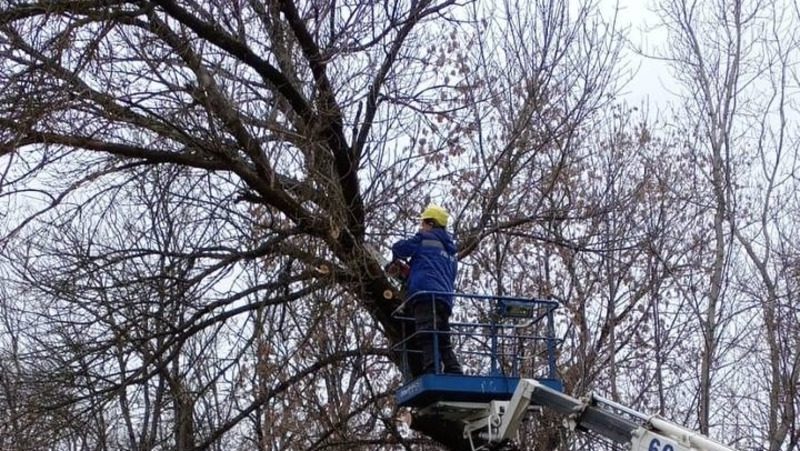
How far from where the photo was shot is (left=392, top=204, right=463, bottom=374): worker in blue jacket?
9000 mm

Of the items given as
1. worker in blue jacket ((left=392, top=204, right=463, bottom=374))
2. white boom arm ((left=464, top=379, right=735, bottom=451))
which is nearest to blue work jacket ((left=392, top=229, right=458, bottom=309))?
worker in blue jacket ((left=392, top=204, right=463, bottom=374))

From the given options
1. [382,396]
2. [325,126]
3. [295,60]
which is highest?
[295,60]

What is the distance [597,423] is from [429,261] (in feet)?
7.34

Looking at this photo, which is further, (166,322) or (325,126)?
(166,322)

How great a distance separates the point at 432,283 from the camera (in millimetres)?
9125

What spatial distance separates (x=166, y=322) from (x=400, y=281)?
A: 2.47 m

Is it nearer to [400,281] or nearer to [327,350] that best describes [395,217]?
[400,281]

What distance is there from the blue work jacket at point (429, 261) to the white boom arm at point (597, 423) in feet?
3.69

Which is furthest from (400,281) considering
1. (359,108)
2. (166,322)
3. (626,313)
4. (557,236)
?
(626,313)

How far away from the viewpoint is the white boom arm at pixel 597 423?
22.7 feet

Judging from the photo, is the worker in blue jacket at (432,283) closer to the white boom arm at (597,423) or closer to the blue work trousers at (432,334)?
the blue work trousers at (432,334)

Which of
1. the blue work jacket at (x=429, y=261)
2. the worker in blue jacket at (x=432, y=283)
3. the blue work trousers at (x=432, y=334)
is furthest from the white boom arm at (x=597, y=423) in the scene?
the blue work jacket at (x=429, y=261)

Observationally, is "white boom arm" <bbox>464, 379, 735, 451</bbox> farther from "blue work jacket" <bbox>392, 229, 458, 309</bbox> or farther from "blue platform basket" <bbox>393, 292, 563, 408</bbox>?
"blue work jacket" <bbox>392, 229, 458, 309</bbox>

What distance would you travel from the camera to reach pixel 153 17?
884cm
